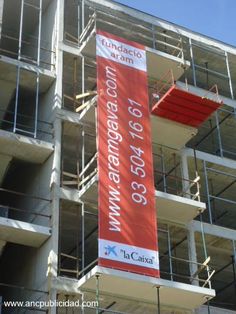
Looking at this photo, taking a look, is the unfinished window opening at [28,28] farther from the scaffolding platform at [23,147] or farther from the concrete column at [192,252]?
the concrete column at [192,252]

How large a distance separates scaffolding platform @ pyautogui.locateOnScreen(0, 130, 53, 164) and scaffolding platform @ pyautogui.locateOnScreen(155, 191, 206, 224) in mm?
3802

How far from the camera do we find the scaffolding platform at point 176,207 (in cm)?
2109

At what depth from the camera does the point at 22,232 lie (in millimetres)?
19578

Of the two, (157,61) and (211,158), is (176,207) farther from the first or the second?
(157,61)

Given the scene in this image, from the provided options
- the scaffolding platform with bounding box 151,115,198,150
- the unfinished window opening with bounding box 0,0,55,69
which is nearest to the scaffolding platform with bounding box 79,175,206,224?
the scaffolding platform with bounding box 151,115,198,150

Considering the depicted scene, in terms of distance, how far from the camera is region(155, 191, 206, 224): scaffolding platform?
69.2 feet

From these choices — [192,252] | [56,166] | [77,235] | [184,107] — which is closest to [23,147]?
[56,166]

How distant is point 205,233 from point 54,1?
10.5 meters

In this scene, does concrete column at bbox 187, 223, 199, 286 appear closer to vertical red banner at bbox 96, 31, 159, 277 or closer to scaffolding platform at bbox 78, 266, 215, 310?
scaffolding platform at bbox 78, 266, 215, 310

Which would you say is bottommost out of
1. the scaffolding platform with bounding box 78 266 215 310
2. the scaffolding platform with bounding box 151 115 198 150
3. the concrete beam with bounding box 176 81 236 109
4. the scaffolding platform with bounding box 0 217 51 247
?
the scaffolding platform with bounding box 78 266 215 310

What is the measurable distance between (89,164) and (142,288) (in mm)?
4190

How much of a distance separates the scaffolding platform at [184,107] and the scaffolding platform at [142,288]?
6074 mm

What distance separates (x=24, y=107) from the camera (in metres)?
25.6

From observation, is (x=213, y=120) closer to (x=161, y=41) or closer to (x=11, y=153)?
(x=161, y=41)
